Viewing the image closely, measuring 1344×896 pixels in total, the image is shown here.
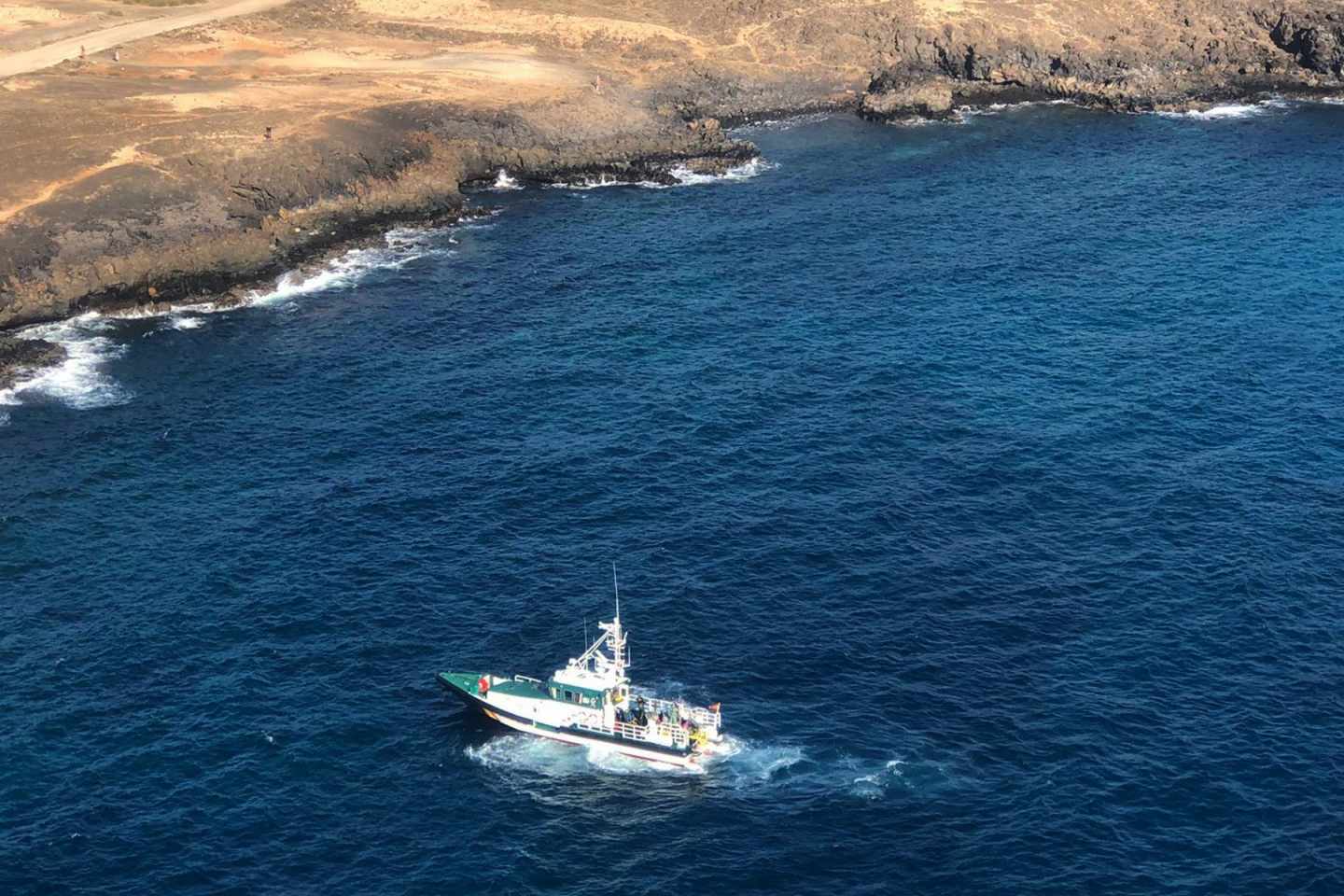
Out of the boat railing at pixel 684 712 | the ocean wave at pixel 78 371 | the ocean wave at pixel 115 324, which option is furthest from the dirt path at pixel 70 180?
the boat railing at pixel 684 712

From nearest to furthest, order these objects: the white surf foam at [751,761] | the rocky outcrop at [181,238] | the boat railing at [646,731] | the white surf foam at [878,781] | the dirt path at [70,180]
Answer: the white surf foam at [878,781] < the white surf foam at [751,761] < the boat railing at [646,731] < the rocky outcrop at [181,238] < the dirt path at [70,180]

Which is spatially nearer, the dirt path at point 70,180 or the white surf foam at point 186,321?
the white surf foam at point 186,321

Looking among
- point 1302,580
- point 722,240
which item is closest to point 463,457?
point 722,240

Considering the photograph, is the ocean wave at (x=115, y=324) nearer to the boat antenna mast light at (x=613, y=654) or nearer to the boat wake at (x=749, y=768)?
the boat antenna mast light at (x=613, y=654)

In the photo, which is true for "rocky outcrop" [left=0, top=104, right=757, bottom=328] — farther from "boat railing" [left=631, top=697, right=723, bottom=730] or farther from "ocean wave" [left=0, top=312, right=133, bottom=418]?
"boat railing" [left=631, top=697, right=723, bottom=730]

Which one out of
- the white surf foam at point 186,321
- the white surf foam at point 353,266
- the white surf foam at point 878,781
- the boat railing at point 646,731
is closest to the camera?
the white surf foam at point 878,781

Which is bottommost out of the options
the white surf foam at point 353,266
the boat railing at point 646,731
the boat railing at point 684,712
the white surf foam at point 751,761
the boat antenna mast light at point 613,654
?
the white surf foam at point 751,761

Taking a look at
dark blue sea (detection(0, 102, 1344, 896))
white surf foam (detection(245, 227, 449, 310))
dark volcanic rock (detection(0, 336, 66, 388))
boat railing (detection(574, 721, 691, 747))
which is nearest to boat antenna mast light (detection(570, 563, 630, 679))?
dark blue sea (detection(0, 102, 1344, 896))

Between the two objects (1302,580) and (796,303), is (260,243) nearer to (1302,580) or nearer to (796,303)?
(796,303)
